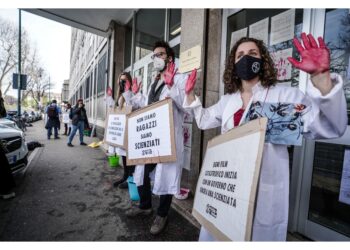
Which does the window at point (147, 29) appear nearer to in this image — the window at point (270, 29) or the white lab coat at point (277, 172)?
the window at point (270, 29)

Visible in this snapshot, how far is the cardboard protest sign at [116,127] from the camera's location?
328 cm

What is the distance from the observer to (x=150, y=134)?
7.32 feet

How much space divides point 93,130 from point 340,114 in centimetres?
985

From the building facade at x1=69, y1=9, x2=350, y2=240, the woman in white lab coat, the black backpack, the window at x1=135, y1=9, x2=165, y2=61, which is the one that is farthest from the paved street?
the black backpack

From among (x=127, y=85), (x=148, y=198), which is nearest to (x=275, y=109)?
(x=148, y=198)

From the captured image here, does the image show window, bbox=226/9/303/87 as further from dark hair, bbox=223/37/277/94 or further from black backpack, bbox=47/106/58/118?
black backpack, bbox=47/106/58/118

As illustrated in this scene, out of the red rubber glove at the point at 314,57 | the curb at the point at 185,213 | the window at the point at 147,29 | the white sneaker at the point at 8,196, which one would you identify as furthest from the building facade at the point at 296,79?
the white sneaker at the point at 8,196

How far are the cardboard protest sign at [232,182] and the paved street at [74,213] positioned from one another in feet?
3.25

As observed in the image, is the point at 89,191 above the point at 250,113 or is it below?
below

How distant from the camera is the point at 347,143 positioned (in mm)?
1832

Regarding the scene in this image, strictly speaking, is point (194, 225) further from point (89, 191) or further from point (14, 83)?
point (14, 83)

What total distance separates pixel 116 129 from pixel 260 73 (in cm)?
247
